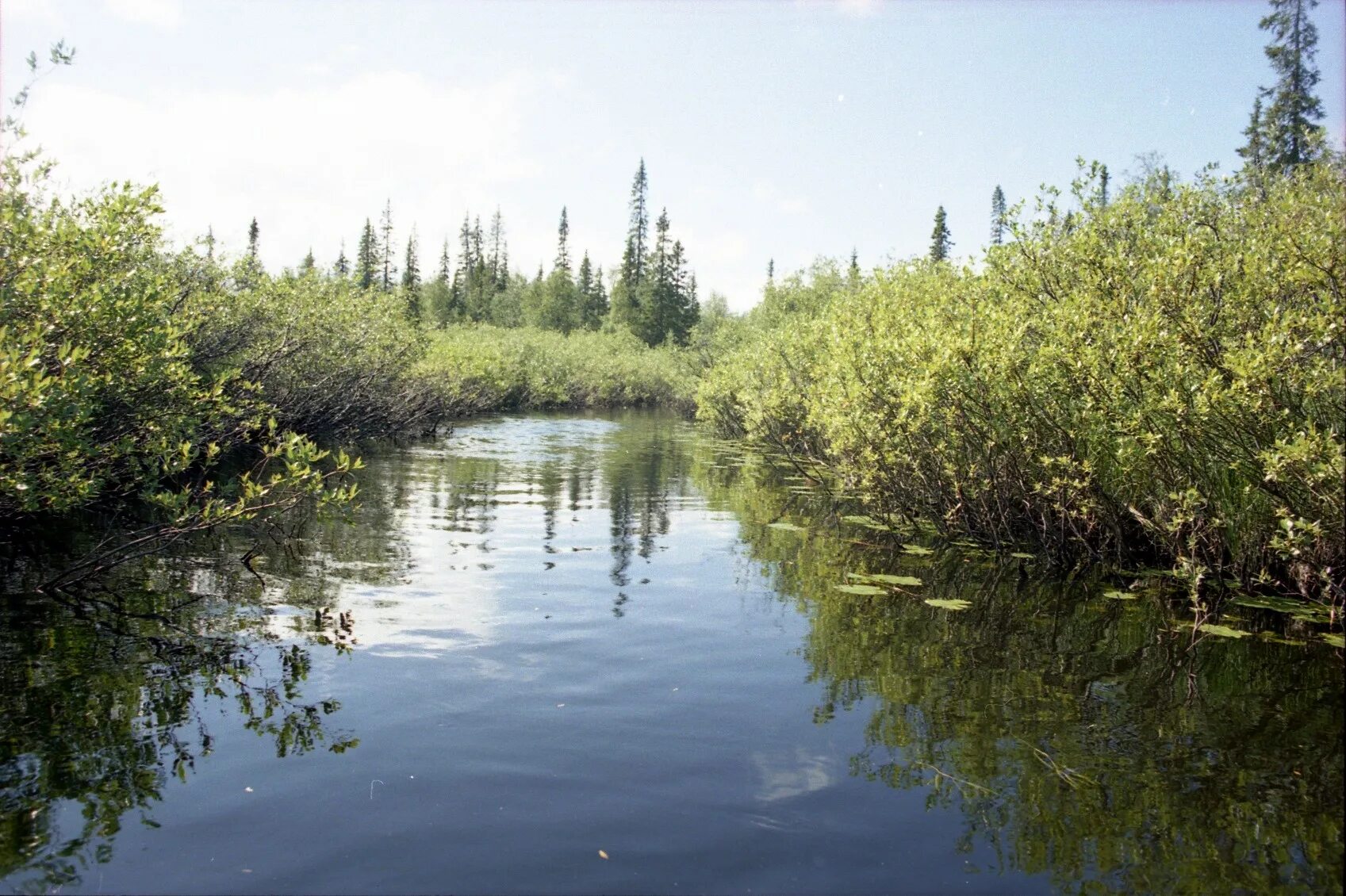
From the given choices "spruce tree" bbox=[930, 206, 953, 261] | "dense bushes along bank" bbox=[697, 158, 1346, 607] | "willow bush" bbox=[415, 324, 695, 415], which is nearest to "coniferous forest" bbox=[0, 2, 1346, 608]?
"dense bushes along bank" bbox=[697, 158, 1346, 607]

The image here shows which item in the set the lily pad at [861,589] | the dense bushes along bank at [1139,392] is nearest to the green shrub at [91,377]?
the lily pad at [861,589]

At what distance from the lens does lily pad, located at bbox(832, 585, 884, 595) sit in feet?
37.7

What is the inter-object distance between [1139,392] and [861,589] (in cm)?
381

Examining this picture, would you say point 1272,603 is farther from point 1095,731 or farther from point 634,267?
point 634,267

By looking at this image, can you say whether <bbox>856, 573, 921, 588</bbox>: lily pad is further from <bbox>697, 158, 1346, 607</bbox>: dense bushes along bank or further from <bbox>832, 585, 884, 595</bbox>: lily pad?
<bbox>697, 158, 1346, 607</bbox>: dense bushes along bank

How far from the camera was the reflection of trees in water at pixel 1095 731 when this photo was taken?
5266 mm

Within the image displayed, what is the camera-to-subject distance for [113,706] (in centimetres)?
679

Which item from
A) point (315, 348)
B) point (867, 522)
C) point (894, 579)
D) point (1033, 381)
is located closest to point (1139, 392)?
point (1033, 381)

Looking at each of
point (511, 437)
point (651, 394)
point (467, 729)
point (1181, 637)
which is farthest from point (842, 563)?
point (651, 394)

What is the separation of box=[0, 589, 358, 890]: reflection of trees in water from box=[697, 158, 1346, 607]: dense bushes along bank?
8.00 meters

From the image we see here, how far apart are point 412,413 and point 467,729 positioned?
1077 inches

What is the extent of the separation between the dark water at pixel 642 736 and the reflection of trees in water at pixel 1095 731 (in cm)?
3

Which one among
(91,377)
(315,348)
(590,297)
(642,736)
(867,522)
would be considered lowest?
(642,736)

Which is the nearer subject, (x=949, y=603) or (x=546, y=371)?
(x=949, y=603)
